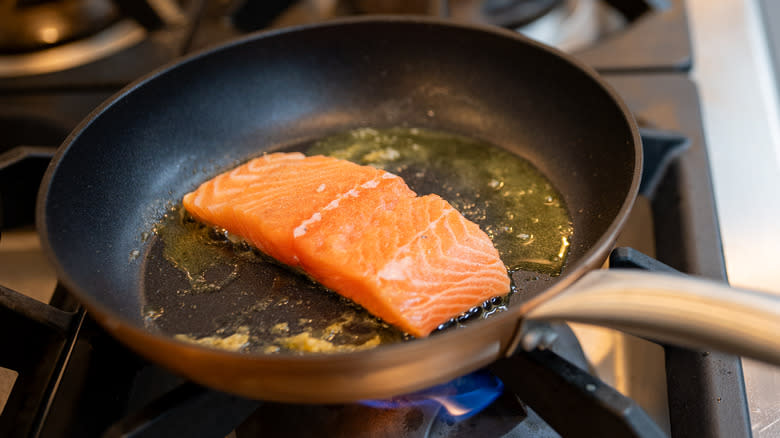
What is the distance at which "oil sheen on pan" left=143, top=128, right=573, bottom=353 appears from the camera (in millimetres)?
1127

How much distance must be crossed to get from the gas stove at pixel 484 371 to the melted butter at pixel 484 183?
7.5 inches

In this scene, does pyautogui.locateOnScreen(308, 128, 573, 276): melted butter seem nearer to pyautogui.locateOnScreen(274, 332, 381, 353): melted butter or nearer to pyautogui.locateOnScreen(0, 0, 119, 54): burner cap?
pyautogui.locateOnScreen(274, 332, 381, 353): melted butter

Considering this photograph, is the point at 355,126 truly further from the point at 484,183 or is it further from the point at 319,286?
the point at 319,286

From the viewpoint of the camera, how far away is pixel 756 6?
207cm

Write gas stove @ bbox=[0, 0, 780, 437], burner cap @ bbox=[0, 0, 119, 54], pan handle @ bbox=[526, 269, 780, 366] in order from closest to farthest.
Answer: pan handle @ bbox=[526, 269, 780, 366] < gas stove @ bbox=[0, 0, 780, 437] < burner cap @ bbox=[0, 0, 119, 54]

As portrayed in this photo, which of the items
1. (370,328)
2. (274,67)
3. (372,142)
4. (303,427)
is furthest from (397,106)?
(303,427)

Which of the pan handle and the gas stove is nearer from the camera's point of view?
the pan handle

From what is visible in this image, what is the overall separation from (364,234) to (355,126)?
1.82ft

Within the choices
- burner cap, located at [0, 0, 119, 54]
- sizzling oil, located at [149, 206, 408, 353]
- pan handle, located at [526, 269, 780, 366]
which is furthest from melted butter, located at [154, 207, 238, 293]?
burner cap, located at [0, 0, 119, 54]

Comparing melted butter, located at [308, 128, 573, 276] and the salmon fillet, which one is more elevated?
melted butter, located at [308, 128, 573, 276]

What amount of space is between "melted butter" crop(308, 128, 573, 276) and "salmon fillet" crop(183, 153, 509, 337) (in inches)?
4.9

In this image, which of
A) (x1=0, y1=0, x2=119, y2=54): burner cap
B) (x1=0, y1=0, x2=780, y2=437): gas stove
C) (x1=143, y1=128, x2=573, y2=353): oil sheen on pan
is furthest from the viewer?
(x1=0, y1=0, x2=119, y2=54): burner cap

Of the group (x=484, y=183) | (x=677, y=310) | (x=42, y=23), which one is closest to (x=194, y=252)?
(x=484, y=183)

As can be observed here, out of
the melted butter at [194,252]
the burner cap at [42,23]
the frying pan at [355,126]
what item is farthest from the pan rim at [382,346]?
the burner cap at [42,23]
